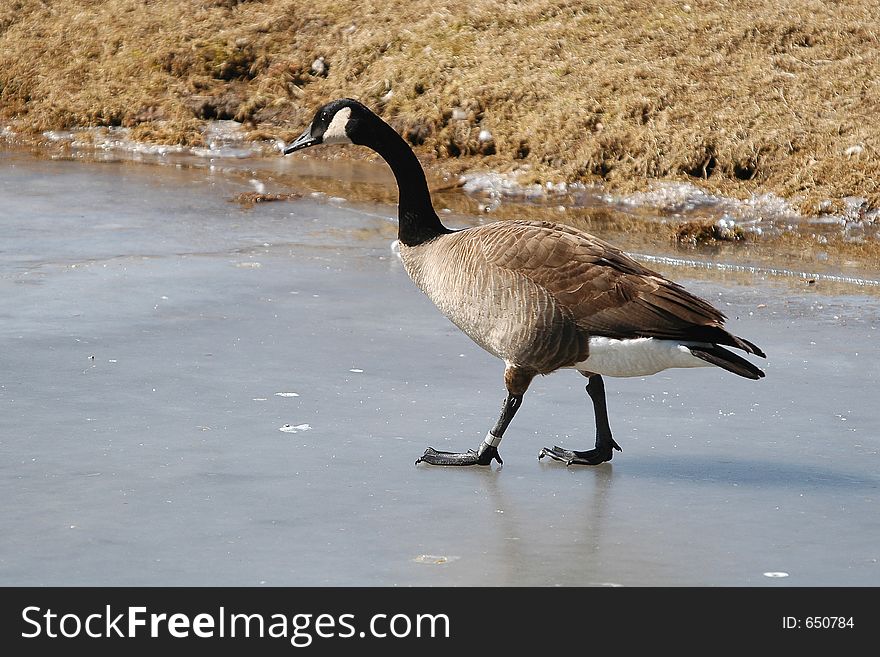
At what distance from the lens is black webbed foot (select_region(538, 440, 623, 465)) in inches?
216

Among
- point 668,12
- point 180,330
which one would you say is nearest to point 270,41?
point 668,12

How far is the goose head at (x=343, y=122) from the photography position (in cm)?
636

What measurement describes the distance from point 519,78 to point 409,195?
8.26m

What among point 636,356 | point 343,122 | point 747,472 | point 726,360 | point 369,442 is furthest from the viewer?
point 343,122

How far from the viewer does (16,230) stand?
Answer: 33.7ft

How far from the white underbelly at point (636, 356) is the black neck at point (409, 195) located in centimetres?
110

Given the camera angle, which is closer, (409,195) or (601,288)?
(601,288)

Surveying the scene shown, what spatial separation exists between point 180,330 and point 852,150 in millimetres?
7192

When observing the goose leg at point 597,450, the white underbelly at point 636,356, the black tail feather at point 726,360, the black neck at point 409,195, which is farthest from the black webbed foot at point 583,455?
the black neck at point 409,195

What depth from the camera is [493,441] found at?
18.0 feet

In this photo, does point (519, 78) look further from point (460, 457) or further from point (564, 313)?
point (460, 457)

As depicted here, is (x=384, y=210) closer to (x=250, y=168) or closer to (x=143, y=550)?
(x=250, y=168)

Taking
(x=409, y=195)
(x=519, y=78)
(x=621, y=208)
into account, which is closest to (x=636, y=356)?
(x=409, y=195)

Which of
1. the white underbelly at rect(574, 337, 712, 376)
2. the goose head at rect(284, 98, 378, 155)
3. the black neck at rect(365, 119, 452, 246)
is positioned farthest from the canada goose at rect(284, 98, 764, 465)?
the goose head at rect(284, 98, 378, 155)
